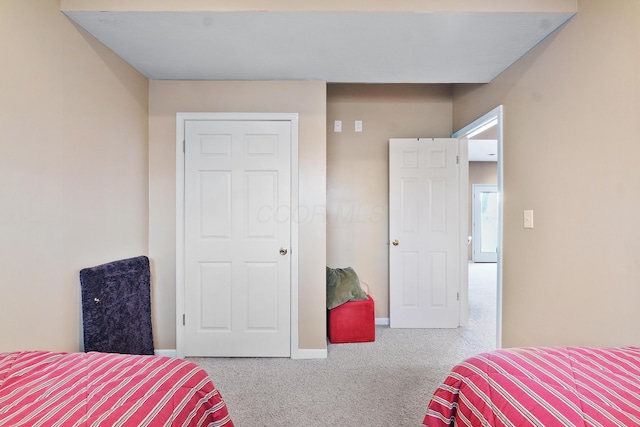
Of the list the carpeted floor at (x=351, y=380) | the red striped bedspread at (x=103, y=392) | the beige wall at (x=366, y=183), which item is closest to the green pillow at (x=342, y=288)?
the beige wall at (x=366, y=183)

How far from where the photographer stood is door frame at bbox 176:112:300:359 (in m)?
2.51

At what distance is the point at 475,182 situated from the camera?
23.2ft

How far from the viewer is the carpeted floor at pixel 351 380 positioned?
5.83ft

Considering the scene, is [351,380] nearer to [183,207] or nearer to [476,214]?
[183,207]

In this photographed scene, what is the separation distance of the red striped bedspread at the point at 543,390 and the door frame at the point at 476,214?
21.2 ft

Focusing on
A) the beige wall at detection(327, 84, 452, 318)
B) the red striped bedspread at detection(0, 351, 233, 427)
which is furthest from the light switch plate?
the red striped bedspread at detection(0, 351, 233, 427)

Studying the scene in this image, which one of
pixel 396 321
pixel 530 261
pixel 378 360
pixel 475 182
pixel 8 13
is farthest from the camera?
pixel 475 182

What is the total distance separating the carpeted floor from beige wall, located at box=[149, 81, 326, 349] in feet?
1.08

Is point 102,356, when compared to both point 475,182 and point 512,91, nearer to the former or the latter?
point 512,91

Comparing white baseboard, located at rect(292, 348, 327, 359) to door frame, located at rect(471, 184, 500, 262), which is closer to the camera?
white baseboard, located at rect(292, 348, 327, 359)

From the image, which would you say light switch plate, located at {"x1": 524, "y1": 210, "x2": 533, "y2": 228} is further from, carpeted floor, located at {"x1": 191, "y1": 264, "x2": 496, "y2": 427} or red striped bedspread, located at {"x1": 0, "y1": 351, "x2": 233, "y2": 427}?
red striped bedspread, located at {"x1": 0, "y1": 351, "x2": 233, "y2": 427}

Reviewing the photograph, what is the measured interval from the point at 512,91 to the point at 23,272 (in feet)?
10.4

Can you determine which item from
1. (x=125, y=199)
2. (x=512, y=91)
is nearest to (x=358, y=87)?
(x=512, y=91)

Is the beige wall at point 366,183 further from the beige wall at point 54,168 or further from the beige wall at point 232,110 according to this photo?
the beige wall at point 54,168
